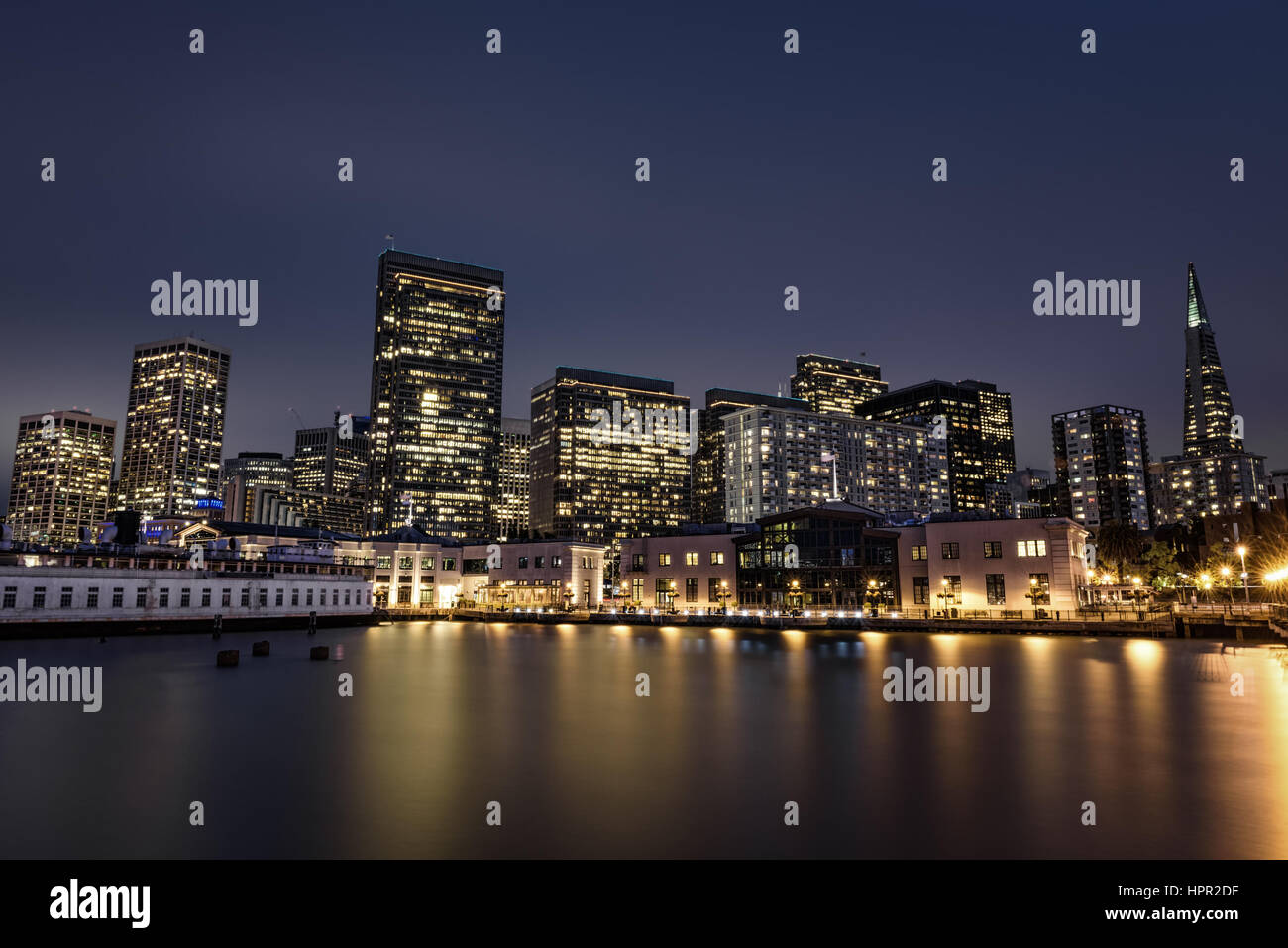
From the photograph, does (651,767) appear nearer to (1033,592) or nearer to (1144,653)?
(1144,653)

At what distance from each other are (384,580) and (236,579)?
141 ft

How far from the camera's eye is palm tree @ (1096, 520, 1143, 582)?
119 metres

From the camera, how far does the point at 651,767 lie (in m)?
21.5

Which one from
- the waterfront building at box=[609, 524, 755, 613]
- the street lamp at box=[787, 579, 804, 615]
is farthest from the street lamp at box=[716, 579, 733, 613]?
the street lamp at box=[787, 579, 804, 615]

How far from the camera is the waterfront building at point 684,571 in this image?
11012cm

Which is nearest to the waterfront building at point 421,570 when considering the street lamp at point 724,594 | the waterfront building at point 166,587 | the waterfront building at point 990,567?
the waterfront building at point 166,587

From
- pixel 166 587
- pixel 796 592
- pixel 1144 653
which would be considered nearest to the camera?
pixel 1144 653

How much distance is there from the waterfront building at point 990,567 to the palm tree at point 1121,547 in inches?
1022

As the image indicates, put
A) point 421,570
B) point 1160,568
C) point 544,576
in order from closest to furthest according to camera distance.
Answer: point 1160,568
point 544,576
point 421,570

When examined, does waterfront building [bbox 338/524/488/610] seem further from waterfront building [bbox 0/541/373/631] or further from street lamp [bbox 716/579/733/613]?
street lamp [bbox 716/579/733/613]

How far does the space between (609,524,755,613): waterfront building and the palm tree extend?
60126 millimetres

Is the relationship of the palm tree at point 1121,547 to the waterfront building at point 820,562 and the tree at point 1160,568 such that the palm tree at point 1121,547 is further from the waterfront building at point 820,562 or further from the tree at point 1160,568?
the waterfront building at point 820,562

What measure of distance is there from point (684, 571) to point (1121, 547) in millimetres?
71669

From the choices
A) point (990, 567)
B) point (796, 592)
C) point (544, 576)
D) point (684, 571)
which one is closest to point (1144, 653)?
point (990, 567)
